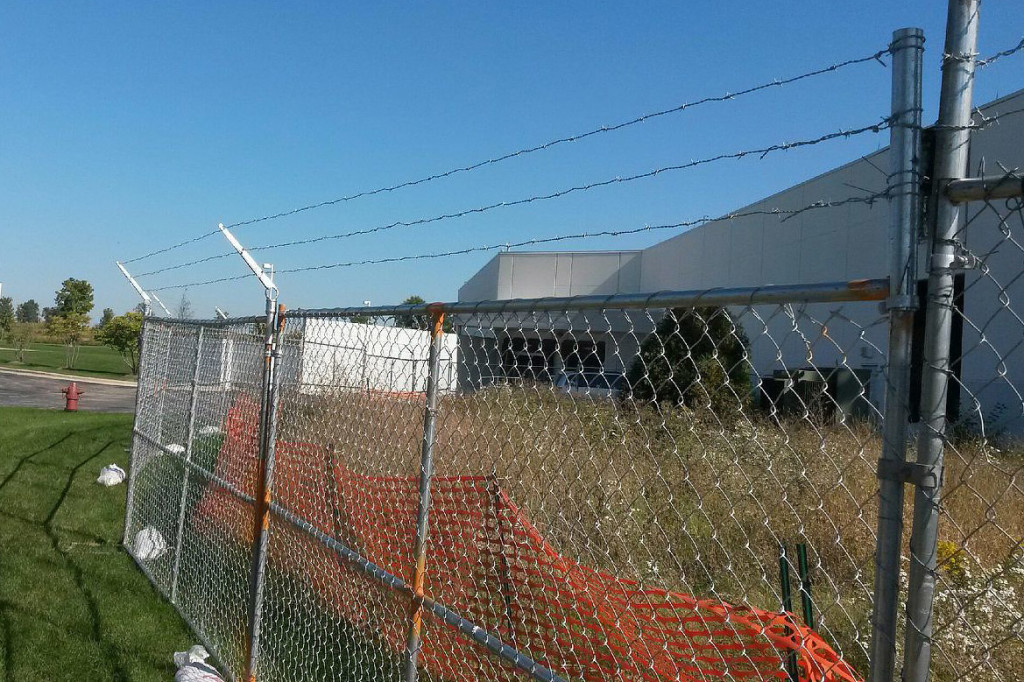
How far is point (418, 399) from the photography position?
10.3ft

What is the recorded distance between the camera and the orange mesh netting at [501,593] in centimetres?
253

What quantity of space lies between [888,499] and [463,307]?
1452 mm

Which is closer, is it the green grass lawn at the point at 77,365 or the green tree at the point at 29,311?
the green grass lawn at the point at 77,365

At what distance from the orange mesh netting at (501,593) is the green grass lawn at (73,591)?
1007 millimetres

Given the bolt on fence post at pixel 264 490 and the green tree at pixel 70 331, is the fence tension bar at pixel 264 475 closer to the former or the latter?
the bolt on fence post at pixel 264 490

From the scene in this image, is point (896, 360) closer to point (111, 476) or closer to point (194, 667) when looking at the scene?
point (194, 667)

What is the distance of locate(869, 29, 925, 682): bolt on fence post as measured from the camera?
134 cm

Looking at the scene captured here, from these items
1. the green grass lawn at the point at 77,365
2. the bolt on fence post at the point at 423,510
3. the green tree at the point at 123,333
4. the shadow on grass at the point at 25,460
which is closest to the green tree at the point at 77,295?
the green grass lawn at the point at 77,365

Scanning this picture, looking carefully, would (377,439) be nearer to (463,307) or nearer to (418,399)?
(418,399)

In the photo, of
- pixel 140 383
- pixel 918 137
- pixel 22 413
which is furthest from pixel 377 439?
pixel 22 413

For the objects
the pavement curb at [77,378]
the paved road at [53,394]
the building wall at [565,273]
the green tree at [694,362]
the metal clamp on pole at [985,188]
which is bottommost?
the paved road at [53,394]

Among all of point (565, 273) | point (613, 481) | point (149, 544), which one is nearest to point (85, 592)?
point (149, 544)

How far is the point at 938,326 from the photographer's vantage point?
51.3 inches

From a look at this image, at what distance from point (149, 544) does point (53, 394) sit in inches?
849
